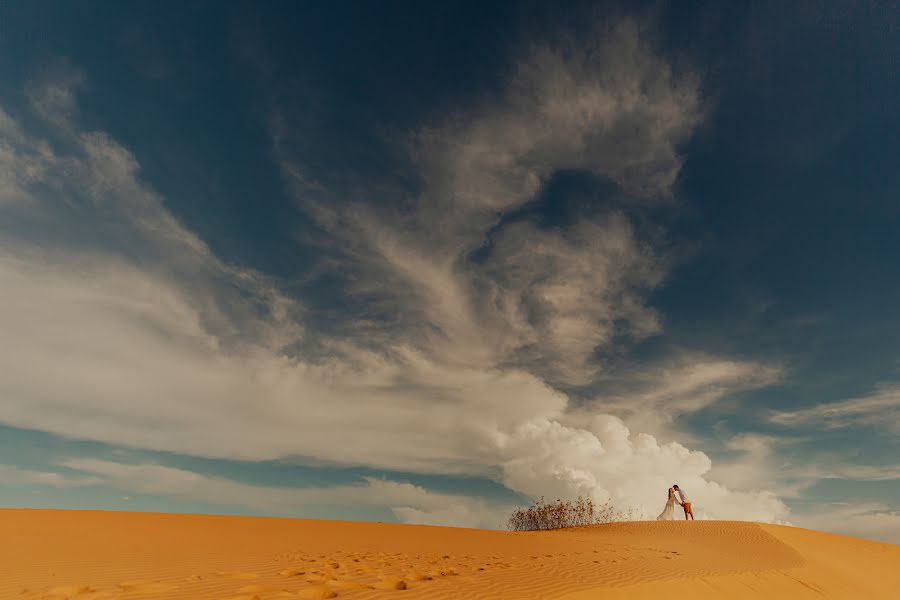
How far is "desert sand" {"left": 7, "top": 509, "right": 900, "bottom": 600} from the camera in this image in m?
8.53

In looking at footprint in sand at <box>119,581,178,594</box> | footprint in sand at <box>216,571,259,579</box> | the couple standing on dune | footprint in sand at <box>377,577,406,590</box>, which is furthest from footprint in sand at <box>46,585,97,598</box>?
the couple standing on dune

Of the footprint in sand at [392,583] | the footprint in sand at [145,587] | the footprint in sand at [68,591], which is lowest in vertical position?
the footprint in sand at [68,591]

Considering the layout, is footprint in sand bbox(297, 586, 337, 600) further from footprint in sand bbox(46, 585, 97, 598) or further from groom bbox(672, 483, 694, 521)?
groom bbox(672, 483, 694, 521)

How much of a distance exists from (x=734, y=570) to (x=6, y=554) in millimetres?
19274

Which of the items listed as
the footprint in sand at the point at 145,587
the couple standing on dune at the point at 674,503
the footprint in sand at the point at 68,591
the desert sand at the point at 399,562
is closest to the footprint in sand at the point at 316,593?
the desert sand at the point at 399,562

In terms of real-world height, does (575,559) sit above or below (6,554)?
above

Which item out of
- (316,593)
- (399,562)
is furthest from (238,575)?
(399,562)

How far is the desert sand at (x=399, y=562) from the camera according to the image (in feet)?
28.0

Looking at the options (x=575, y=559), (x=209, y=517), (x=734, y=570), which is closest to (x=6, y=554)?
(x=209, y=517)

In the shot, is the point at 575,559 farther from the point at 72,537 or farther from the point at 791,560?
the point at 72,537

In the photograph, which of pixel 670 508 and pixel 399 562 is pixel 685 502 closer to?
pixel 670 508

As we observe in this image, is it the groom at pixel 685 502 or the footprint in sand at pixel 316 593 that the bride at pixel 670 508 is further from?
the footprint in sand at pixel 316 593

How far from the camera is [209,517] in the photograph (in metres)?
23.7

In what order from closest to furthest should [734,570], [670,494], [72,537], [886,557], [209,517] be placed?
[734,570], [72,537], [886,557], [209,517], [670,494]
